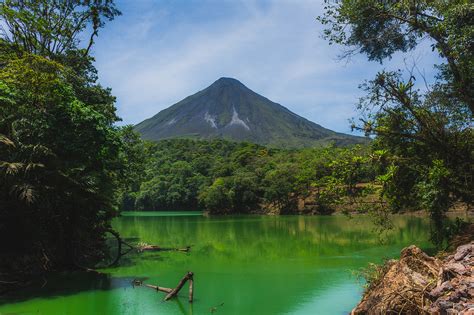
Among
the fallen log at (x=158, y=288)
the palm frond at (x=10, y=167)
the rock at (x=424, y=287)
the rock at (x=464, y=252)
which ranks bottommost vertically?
the fallen log at (x=158, y=288)

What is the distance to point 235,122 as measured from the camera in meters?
167

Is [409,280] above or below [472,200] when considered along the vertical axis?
below

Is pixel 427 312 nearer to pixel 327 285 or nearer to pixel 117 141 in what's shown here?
pixel 327 285

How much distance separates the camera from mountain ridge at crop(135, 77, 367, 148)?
15112 cm

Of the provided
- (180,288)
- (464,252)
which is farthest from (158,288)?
(464,252)

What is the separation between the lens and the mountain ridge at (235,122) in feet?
496

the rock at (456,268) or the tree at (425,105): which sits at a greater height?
the tree at (425,105)

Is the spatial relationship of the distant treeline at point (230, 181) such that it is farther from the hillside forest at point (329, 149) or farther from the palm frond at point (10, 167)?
the palm frond at point (10, 167)

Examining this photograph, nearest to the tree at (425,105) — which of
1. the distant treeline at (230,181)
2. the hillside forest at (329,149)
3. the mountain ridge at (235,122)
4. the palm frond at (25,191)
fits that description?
the hillside forest at (329,149)

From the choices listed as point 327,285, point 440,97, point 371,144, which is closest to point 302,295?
point 327,285

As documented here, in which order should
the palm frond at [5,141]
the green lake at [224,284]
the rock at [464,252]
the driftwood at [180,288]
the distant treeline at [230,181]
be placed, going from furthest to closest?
1. the distant treeline at [230,181]
2. the palm frond at [5,141]
3. the driftwood at [180,288]
4. the green lake at [224,284]
5. the rock at [464,252]

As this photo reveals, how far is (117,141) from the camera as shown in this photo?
13.8 metres

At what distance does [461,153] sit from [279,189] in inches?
1856

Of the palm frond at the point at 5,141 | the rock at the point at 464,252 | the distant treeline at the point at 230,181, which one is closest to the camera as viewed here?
the rock at the point at 464,252
